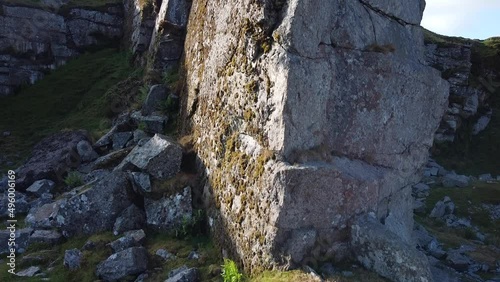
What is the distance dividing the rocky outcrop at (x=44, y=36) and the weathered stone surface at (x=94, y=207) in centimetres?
1530

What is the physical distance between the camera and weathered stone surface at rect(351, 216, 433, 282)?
9.83 meters

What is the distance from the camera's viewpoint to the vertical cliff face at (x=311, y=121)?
32.3 ft

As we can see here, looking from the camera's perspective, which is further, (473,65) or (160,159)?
(473,65)

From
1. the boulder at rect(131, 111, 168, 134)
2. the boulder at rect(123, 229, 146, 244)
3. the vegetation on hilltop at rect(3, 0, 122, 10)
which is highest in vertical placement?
the vegetation on hilltop at rect(3, 0, 122, 10)

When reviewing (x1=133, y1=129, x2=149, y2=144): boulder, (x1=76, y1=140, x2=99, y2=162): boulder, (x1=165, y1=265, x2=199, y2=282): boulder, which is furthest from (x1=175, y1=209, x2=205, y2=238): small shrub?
(x1=76, y1=140, x2=99, y2=162): boulder

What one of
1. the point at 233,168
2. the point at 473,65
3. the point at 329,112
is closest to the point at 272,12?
the point at 329,112

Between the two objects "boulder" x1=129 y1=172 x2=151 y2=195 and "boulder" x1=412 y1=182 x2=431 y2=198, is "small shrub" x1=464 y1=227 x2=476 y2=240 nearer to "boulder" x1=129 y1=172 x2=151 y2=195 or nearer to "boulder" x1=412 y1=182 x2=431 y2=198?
"boulder" x1=412 y1=182 x2=431 y2=198

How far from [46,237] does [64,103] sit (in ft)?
40.4

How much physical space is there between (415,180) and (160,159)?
716cm

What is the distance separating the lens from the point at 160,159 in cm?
1342

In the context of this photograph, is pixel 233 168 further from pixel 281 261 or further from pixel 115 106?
pixel 115 106

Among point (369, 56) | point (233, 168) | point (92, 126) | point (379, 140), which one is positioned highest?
point (369, 56)

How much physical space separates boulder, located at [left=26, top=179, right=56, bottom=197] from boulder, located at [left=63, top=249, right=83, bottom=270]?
16.0ft

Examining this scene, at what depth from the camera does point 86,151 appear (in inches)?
690
